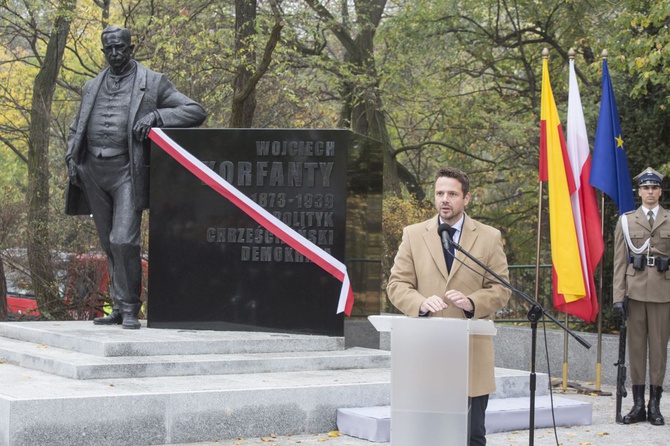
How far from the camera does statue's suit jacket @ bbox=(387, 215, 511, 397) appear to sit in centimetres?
571

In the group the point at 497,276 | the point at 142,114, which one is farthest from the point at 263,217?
the point at 497,276

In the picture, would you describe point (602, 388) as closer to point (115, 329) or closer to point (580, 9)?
point (115, 329)

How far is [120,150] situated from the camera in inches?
421

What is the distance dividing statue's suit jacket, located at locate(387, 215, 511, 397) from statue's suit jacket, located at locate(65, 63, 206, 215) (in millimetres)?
5487

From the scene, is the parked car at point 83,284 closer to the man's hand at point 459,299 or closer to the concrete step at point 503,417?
the concrete step at point 503,417

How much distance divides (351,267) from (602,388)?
4.42 metres

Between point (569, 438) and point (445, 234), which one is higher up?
point (445, 234)

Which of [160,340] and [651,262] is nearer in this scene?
[160,340]

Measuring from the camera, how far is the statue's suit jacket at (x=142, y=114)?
35.2 ft

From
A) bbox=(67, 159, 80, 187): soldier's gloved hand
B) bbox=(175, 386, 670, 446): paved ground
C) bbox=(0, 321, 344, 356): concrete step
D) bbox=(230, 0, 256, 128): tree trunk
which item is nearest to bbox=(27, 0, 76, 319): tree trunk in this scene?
bbox=(230, 0, 256, 128): tree trunk

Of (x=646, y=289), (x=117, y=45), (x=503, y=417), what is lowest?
(x=503, y=417)

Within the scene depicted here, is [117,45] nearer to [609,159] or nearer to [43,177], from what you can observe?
[609,159]

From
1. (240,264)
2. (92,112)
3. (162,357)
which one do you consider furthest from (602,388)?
(92,112)

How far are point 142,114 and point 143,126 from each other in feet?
0.64
